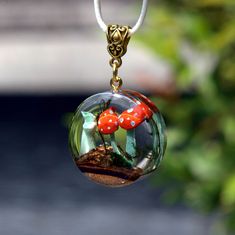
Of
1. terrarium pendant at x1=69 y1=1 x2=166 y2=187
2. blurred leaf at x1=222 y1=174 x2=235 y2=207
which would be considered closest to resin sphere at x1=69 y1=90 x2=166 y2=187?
terrarium pendant at x1=69 y1=1 x2=166 y2=187

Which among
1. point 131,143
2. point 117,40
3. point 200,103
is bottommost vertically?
point 131,143

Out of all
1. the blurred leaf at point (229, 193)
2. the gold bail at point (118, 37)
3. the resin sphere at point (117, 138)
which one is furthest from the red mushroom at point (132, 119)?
the blurred leaf at point (229, 193)

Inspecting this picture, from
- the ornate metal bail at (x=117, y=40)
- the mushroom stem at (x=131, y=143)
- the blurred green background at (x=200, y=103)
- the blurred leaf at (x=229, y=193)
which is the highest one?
the blurred green background at (x=200, y=103)

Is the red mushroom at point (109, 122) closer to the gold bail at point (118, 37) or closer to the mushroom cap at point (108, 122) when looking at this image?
the mushroom cap at point (108, 122)

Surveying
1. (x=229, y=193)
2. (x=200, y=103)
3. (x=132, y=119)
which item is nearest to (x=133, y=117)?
(x=132, y=119)

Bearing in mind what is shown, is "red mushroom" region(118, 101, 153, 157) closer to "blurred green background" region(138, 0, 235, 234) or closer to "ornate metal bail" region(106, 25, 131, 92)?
"ornate metal bail" region(106, 25, 131, 92)

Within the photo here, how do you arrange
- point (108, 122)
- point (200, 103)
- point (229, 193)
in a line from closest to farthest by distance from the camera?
point (108, 122) → point (229, 193) → point (200, 103)

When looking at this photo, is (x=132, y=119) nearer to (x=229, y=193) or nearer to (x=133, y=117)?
(x=133, y=117)

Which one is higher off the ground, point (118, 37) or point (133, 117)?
point (118, 37)

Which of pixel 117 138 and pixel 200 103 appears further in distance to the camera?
pixel 200 103
